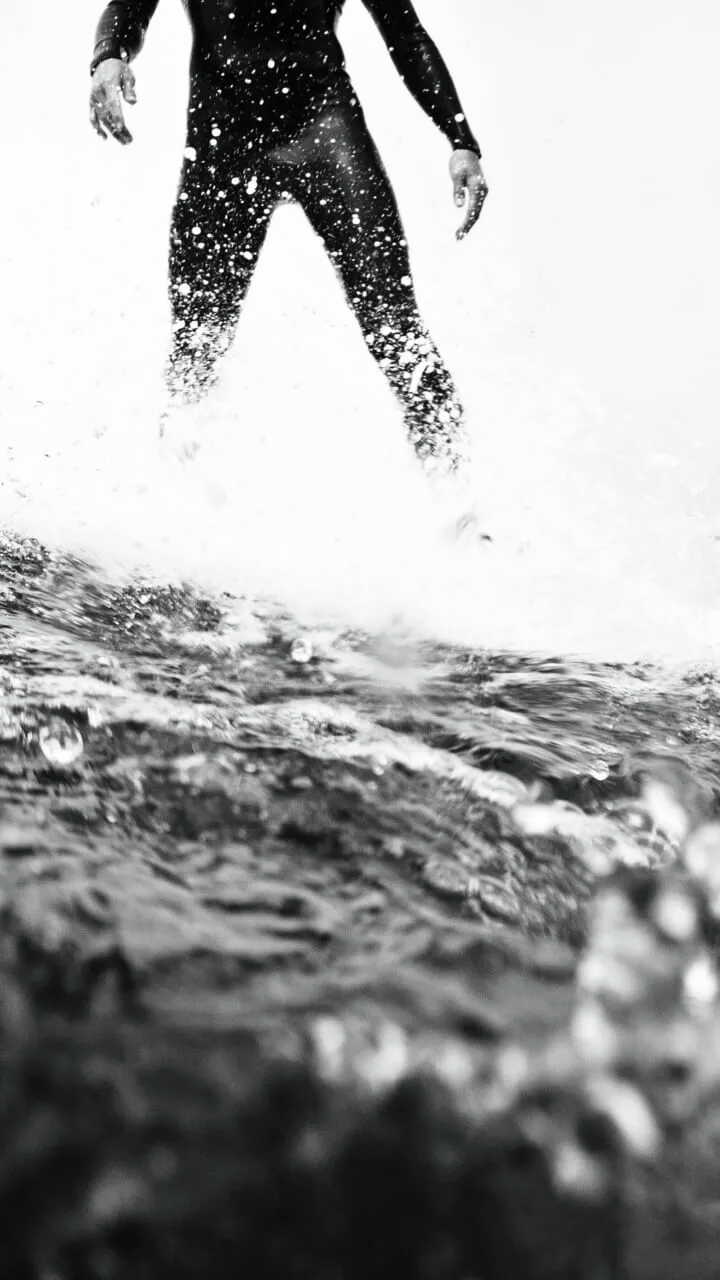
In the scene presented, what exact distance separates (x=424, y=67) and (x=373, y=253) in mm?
548

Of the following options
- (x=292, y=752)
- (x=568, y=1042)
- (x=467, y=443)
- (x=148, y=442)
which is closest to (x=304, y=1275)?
(x=568, y=1042)

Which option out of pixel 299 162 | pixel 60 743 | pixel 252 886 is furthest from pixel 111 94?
pixel 252 886

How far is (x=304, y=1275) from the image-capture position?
576 millimetres

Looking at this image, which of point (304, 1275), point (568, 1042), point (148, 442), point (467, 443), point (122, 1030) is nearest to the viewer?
point (304, 1275)

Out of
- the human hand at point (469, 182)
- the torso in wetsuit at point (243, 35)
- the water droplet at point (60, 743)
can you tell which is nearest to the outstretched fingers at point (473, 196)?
the human hand at point (469, 182)

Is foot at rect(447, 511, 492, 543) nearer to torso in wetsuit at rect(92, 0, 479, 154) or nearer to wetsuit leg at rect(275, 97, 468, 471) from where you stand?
wetsuit leg at rect(275, 97, 468, 471)

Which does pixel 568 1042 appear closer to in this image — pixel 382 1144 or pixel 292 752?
pixel 382 1144

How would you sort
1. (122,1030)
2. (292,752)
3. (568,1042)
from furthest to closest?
(292,752)
(568,1042)
(122,1030)

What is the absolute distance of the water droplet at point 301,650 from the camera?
62.4 inches

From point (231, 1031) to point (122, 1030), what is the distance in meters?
0.09

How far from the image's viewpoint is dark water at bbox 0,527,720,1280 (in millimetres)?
610

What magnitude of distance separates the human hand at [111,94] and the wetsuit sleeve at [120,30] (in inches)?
1.4

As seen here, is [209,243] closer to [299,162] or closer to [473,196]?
[299,162]

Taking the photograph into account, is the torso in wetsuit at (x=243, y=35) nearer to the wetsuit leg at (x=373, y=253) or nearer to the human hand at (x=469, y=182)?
the wetsuit leg at (x=373, y=253)
